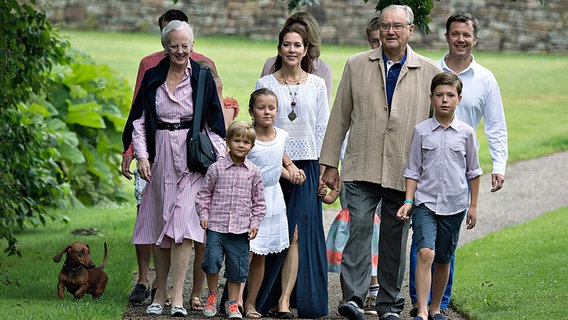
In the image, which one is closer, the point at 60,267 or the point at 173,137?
the point at 173,137

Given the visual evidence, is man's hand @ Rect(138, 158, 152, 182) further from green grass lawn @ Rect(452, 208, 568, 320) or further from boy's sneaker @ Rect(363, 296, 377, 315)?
green grass lawn @ Rect(452, 208, 568, 320)

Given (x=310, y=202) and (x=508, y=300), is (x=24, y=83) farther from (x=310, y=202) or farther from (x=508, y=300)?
(x=508, y=300)

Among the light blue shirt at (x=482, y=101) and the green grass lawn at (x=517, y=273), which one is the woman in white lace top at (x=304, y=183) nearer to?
the light blue shirt at (x=482, y=101)

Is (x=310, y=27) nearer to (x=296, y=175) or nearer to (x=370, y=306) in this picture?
(x=296, y=175)

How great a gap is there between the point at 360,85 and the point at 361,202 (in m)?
0.75

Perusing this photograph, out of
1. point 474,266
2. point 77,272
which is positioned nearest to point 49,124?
point 474,266

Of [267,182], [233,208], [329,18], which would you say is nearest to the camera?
[233,208]

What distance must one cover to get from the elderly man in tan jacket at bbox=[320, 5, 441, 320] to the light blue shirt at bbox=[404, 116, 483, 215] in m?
0.16

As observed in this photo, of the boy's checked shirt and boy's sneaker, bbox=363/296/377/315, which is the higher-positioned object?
the boy's checked shirt

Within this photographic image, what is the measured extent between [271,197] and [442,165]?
3.96 feet

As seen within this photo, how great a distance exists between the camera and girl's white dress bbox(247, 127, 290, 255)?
8.40m

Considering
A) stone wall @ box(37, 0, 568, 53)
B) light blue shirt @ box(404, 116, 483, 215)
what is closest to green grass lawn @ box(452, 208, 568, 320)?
light blue shirt @ box(404, 116, 483, 215)

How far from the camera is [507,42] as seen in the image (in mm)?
40844

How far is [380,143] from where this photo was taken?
8.14 metres
